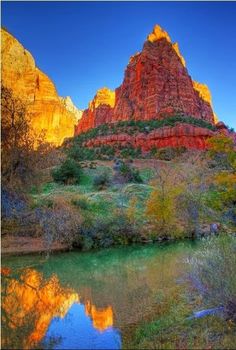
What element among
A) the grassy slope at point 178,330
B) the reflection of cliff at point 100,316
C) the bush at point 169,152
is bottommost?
the reflection of cliff at point 100,316

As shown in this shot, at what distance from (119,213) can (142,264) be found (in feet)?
33.9

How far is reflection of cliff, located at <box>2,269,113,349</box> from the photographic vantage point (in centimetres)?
811

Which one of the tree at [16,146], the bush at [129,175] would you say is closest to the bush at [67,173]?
the bush at [129,175]

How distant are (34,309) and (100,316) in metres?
1.92

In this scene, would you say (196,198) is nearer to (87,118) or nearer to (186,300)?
(186,300)

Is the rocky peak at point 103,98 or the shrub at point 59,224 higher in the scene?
the rocky peak at point 103,98

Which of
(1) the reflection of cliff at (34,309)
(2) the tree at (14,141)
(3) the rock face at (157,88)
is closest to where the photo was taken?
(1) the reflection of cliff at (34,309)

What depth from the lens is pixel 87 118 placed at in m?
141

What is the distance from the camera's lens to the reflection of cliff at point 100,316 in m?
10.1

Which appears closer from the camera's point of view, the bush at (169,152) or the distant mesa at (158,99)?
the bush at (169,152)

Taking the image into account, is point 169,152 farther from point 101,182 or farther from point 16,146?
point 16,146

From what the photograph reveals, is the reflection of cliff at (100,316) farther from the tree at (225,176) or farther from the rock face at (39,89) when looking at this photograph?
the rock face at (39,89)

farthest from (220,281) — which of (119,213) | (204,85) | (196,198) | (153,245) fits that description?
(204,85)

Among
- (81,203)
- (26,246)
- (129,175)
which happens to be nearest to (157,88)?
(129,175)
